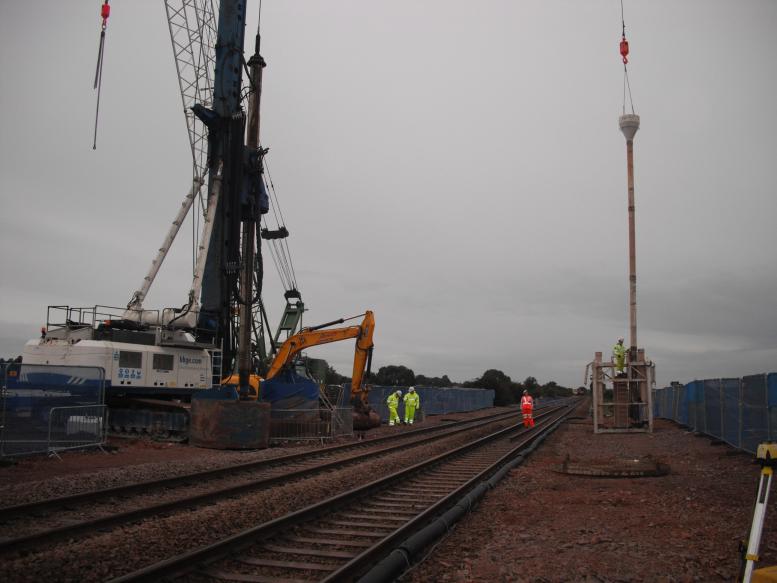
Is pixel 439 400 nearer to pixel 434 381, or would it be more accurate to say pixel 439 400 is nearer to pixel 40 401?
pixel 40 401

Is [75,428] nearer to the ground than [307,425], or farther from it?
farther from it

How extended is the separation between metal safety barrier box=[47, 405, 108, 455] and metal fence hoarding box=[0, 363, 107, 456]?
0.02m

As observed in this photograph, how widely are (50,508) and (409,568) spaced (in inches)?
205

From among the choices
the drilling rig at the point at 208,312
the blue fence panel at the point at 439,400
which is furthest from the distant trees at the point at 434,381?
the drilling rig at the point at 208,312

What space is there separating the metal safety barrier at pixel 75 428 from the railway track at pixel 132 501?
5094 mm

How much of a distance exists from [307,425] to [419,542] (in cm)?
1454

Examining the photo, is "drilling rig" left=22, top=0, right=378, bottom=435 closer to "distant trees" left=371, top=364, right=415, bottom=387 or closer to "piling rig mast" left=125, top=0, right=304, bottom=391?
"piling rig mast" left=125, top=0, right=304, bottom=391

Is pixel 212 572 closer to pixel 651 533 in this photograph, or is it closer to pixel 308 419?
pixel 651 533

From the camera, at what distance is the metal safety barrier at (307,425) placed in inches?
810

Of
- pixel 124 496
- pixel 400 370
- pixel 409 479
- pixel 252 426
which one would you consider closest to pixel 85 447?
pixel 252 426

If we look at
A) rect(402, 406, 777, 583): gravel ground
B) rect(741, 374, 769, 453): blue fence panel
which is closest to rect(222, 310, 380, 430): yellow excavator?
rect(402, 406, 777, 583): gravel ground

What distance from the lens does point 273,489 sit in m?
11.0

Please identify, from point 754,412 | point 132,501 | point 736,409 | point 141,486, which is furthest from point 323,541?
point 736,409

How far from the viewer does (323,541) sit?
7582mm
